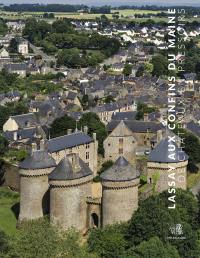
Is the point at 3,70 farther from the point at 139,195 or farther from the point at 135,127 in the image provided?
the point at 139,195

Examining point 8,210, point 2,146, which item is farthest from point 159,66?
point 8,210

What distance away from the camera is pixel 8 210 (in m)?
39.7

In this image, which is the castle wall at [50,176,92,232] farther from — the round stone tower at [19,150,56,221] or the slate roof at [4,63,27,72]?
the slate roof at [4,63,27,72]

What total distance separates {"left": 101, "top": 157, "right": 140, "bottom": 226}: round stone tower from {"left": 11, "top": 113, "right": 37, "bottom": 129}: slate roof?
25.5m

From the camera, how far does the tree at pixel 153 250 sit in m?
28.8

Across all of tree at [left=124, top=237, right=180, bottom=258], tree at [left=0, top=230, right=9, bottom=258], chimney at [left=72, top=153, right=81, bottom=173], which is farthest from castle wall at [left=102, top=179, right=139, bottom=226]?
tree at [left=0, top=230, right=9, bottom=258]

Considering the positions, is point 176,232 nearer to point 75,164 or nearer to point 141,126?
point 75,164

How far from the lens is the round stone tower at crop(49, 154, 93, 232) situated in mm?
34041

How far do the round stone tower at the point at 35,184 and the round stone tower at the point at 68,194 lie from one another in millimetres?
1732

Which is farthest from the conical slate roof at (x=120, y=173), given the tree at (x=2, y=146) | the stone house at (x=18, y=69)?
the stone house at (x=18, y=69)

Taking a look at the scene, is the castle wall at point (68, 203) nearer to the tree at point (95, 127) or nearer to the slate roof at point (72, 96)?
the tree at point (95, 127)

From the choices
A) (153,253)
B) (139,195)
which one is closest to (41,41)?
(139,195)

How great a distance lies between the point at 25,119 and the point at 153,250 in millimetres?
32827

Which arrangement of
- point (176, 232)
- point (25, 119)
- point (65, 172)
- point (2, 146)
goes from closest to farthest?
point (176, 232), point (65, 172), point (2, 146), point (25, 119)
